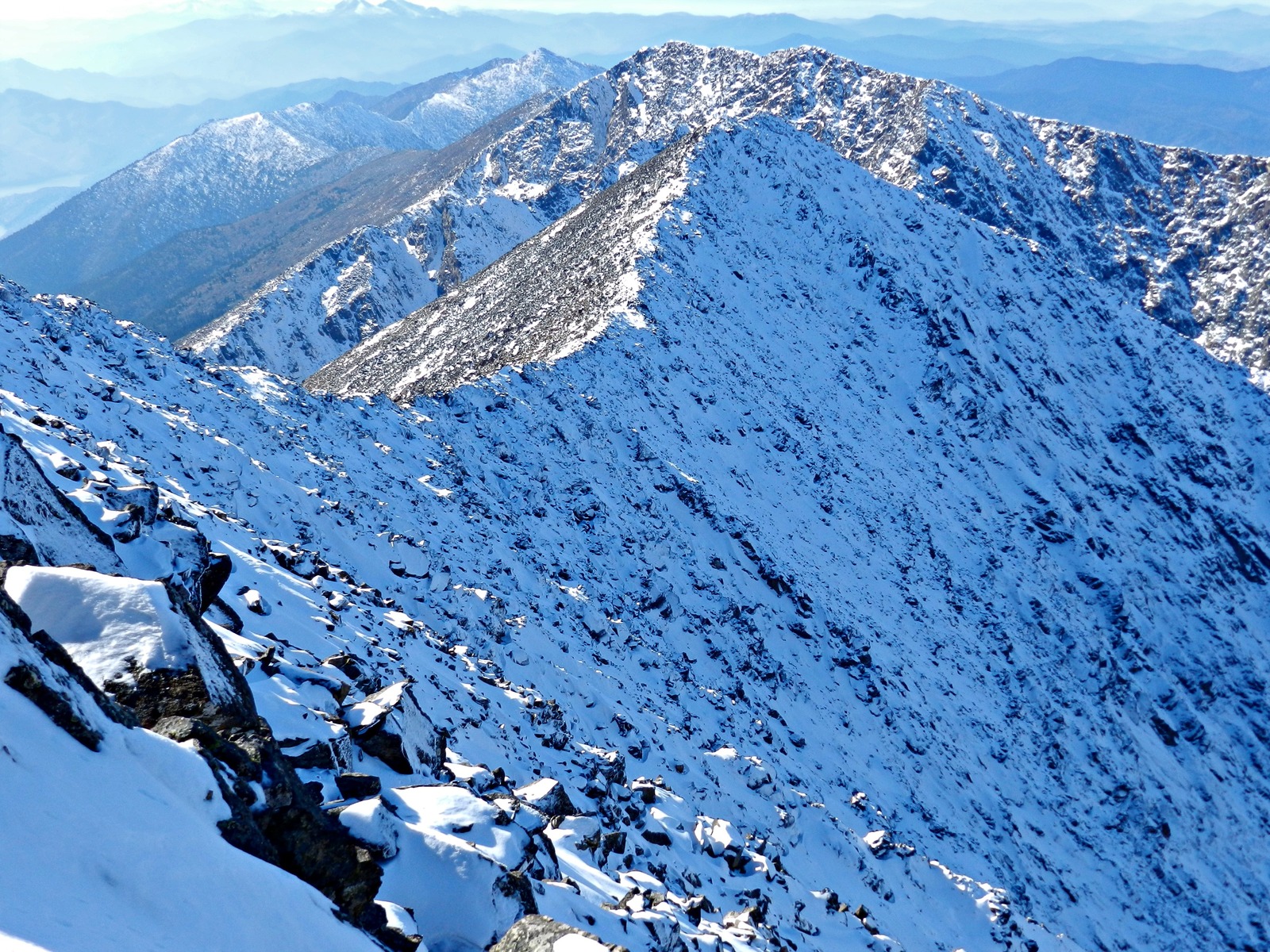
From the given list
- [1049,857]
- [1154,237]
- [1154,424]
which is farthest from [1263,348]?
[1049,857]

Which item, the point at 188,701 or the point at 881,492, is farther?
the point at 881,492

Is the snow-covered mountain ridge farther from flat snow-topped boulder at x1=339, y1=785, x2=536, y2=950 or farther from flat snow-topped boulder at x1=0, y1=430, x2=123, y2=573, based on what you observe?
flat snow-topped boulder at x1=339, y1=785, x2=536, y2=950

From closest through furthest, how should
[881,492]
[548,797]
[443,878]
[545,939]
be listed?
[545,939] → [443,878] → [548,797] → [881,492]

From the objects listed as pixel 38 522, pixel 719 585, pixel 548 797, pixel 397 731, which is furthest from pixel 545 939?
pixel 719 585

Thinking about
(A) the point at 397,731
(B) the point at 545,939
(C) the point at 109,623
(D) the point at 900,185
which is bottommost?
(A) the point at 397,731

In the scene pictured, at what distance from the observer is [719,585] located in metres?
38.3

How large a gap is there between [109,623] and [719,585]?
3110 cm

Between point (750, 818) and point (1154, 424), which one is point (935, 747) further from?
point (1154, 424)

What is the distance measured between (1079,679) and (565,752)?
4138cm

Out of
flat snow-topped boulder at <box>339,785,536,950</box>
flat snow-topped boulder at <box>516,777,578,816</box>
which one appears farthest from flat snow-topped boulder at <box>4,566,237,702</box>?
flat snow-topped boulder at <box>516,777,578,816</box>

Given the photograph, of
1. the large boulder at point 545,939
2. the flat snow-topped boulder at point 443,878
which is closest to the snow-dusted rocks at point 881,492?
the flat snow-topped boulder at point 443,878

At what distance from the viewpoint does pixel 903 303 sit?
217 feet

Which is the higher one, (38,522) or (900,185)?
(900,185)

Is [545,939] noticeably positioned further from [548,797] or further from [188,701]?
[548,797]
